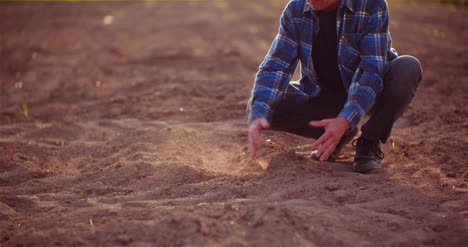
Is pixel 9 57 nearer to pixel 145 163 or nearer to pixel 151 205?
pixel 145 163

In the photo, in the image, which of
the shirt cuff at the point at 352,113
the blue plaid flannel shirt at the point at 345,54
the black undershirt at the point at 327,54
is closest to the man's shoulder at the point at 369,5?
the blue plaid flannel shirt at the point at 345,54

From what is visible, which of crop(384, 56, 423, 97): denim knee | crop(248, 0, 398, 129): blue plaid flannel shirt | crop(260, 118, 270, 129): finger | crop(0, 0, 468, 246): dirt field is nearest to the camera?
crop(0, 0, 468, 246): dirt field

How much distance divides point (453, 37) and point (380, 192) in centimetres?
607

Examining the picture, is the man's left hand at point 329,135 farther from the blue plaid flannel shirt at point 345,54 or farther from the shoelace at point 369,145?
the shoelace at point 369,145

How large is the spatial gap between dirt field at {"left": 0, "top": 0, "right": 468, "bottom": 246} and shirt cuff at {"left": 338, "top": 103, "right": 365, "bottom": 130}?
0.40m

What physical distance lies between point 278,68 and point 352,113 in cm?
56

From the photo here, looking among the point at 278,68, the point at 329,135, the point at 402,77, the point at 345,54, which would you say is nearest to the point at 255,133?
the point at 329,135

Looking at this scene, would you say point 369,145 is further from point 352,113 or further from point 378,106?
point 352,113

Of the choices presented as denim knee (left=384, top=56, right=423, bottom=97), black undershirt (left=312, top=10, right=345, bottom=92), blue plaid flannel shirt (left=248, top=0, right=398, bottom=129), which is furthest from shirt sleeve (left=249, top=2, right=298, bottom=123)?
denim knee (left=384, top=56, right=423, bottom=97)

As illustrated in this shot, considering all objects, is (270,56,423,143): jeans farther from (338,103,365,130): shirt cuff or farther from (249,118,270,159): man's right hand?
(249,118,270,159): man's right hand

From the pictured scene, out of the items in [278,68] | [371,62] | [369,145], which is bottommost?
[369,145]

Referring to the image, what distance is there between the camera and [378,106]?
288cm

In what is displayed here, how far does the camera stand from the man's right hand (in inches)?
98.7

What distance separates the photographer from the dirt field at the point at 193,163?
219 cm
